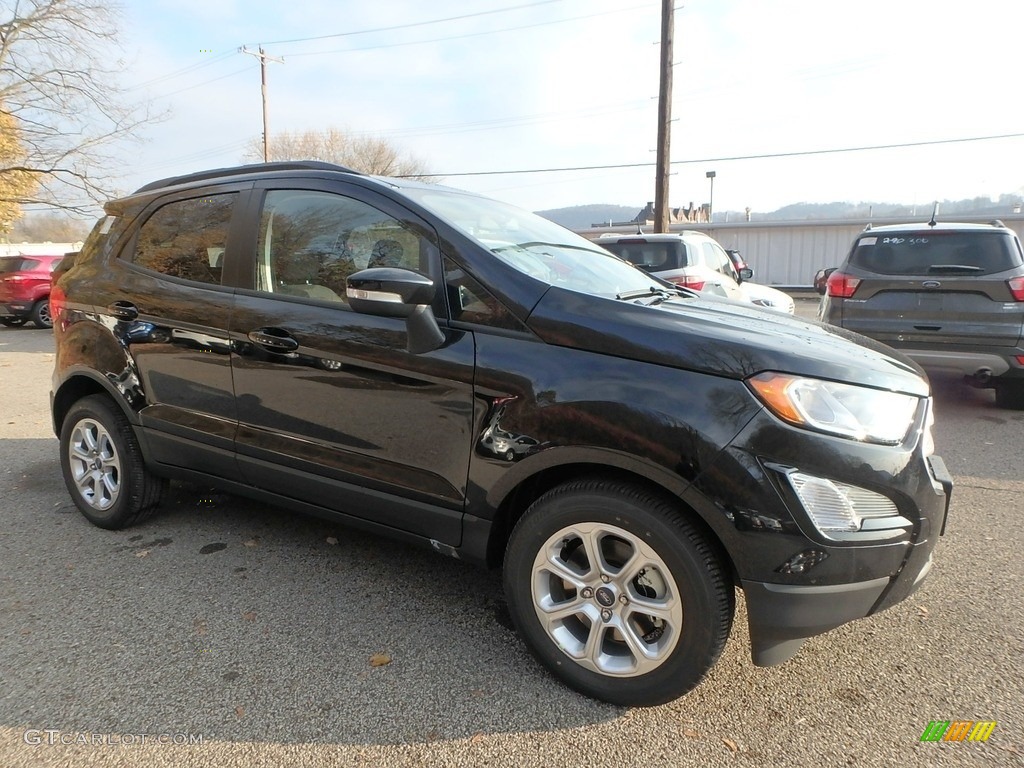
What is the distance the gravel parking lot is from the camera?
2080mm

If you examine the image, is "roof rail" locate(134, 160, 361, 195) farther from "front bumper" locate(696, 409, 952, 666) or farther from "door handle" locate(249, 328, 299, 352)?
"front bumper" locate(696, 409, 952, 666)

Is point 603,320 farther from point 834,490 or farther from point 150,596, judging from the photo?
point 150,596

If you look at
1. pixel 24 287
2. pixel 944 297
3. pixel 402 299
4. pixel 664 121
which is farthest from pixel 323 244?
pixel 24 287

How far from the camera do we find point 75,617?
2.81 metres

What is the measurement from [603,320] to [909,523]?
1130mm

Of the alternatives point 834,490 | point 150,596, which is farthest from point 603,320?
point 150,596

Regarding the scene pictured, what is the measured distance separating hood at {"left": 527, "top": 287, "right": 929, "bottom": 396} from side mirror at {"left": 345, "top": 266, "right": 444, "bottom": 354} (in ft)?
1.24

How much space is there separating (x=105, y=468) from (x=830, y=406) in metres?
3.62

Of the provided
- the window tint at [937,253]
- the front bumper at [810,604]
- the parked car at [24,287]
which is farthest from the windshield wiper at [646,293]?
the parked car at [24,287]

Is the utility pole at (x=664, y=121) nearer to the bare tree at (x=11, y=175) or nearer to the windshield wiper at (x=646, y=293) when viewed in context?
the windshield wiper at (x=646, y=293)

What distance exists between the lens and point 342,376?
2.66 meters

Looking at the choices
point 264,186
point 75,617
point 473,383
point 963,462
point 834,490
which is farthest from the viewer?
point 963,462

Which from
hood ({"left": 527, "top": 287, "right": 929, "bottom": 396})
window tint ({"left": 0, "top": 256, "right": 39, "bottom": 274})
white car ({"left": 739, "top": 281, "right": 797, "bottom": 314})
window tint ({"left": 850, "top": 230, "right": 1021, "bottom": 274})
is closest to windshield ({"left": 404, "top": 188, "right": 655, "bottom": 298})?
hood ({"left": 527, "top": 287, "right": 929, "bottom": 396})

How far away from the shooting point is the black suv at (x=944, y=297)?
5.83 m
